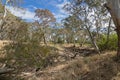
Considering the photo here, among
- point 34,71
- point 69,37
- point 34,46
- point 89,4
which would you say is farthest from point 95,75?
point 69,37

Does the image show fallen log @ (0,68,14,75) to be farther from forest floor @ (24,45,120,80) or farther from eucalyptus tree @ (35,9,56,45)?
eucalyptus tree @ (35,9,56,45)

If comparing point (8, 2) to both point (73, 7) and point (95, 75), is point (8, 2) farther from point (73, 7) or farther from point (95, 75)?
point (95, 75)

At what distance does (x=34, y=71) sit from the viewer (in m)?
13.4

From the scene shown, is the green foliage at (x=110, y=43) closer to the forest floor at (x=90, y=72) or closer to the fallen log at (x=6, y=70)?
the forest floor at (x=90, y=72)

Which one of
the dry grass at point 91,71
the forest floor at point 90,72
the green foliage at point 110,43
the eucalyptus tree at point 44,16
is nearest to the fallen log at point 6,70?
the forest floor at point 90,72

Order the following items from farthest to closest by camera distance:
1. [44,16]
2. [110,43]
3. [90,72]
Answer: [44,16], [110,43], [90,72]

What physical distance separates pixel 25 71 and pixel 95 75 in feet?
18.1

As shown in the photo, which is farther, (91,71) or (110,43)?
(110,43)

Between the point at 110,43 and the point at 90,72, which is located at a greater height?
the point at 110,43

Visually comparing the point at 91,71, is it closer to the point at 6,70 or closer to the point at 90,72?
the point at 90,72

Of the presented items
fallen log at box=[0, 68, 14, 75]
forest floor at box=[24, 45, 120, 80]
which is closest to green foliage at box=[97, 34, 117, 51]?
forest floor at box=[24, 45, 120, 80]

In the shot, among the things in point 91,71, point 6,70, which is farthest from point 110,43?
point 6,70

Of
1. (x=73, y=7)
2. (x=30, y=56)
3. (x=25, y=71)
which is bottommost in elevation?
(x=25, y=71)

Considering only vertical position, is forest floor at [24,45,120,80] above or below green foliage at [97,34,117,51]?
below
